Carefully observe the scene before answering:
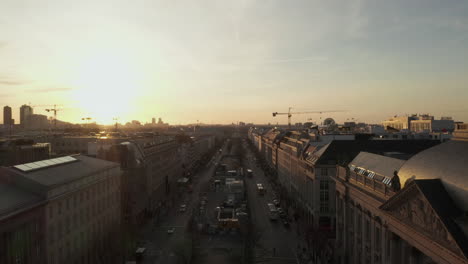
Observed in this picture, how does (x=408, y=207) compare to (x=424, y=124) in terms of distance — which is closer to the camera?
(x=408, y=207)

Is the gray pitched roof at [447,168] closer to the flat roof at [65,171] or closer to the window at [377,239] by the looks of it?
the window at [377,239]

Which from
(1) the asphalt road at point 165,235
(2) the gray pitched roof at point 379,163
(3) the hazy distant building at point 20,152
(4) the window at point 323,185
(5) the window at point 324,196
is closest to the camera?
(2) the gray pitched roof at point 379,163

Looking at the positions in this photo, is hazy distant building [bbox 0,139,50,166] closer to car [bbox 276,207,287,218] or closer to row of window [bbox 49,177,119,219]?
row of window [bbox 49,177,119,219]

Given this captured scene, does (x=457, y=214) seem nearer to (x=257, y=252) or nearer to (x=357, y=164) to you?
(x=357, y=164)

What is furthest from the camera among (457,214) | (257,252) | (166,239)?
(166,239)

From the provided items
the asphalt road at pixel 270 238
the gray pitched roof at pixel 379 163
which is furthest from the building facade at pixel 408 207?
the asphalt road at pixel 270 238

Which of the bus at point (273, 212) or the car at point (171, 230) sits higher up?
the bus at point (273, 212)

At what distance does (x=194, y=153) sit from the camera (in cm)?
15762

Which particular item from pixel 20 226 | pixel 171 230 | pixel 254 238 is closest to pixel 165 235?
pixel 171 230

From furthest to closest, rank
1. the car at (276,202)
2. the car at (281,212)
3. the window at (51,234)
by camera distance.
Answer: the car at (276,202) < the car at (281,212) < the window at (51,234)

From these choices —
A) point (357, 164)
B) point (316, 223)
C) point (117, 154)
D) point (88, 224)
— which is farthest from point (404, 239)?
point (117, 154)

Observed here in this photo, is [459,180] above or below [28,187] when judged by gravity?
above

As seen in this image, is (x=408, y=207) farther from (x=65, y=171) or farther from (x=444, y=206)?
(x=65, y=171)

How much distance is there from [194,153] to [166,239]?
342ft
